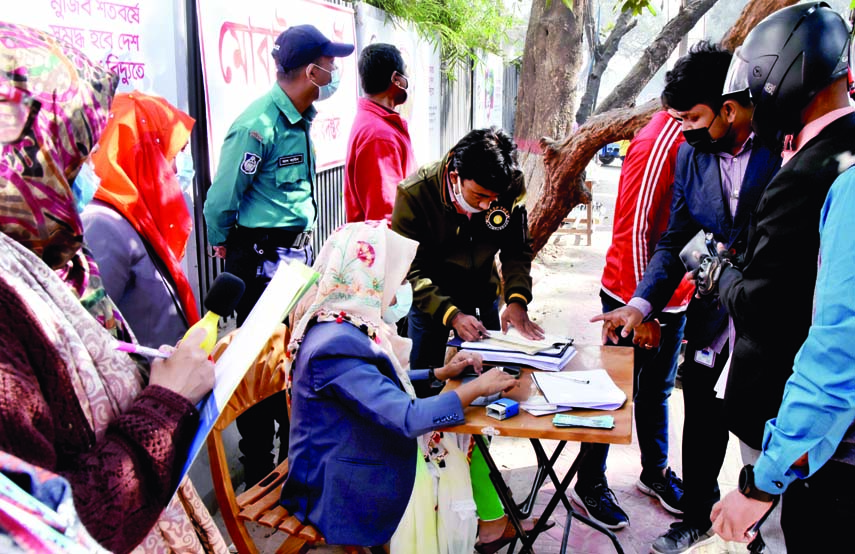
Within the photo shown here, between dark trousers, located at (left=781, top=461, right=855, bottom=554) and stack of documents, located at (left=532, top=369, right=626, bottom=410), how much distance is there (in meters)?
0.71

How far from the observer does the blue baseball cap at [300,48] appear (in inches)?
142

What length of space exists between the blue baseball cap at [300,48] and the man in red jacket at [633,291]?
1.58 m

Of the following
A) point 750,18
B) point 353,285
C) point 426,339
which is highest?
point 750,18

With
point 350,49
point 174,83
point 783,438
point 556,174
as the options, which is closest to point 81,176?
point 783,438

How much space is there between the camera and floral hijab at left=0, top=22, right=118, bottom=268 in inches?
43.5

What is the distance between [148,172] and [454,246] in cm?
136

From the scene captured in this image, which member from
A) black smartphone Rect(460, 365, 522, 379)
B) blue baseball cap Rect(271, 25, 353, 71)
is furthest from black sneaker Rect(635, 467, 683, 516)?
blue baseball cap Rect(271, 25, 353, 71)

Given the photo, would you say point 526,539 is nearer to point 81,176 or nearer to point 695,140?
point 695,140

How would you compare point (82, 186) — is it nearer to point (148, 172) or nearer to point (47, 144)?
point (47, 144)

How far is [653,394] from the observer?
3.48 m

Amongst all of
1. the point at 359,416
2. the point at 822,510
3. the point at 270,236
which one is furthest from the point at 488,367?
the point at 270,236

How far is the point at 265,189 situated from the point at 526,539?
6.41 feet

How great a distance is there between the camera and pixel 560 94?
7.44 m

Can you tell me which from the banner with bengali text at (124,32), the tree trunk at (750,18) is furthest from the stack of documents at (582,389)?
the tree trunk at (750,18)
